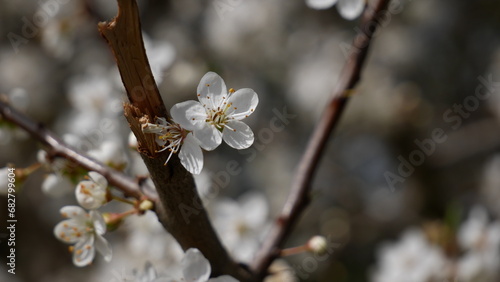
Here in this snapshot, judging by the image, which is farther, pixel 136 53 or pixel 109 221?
pixel 109 221

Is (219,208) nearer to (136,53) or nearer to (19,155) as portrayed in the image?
(136,53)

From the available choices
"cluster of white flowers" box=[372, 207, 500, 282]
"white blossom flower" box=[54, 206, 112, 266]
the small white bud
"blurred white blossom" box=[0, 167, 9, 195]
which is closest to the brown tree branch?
the small white bud

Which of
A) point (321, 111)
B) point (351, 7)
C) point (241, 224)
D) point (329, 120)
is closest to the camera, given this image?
point (329, 120)

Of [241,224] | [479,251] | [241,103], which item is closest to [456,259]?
[479,251]

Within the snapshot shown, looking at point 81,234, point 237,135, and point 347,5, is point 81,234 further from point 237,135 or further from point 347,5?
point 347,5

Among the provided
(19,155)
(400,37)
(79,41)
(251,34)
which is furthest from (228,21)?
(19,155)
